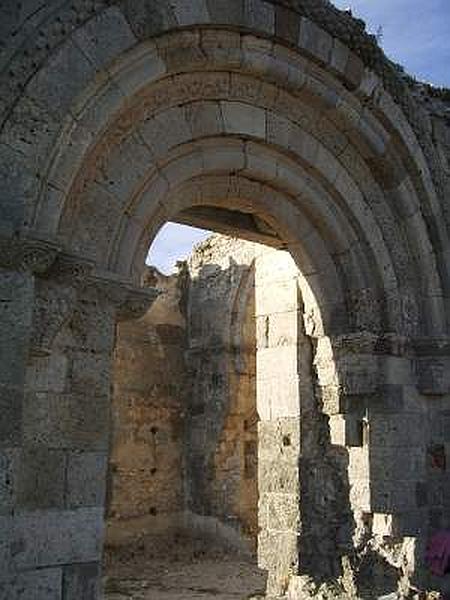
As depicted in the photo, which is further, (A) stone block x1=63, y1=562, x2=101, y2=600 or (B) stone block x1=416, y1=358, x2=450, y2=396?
(B) stone block x1=416, y1=358, x2=450, y2=396

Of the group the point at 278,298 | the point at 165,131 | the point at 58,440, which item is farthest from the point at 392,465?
the point at 165,131

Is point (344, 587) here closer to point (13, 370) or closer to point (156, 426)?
point (13, 370)

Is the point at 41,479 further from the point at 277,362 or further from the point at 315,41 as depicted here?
the point at 315,41

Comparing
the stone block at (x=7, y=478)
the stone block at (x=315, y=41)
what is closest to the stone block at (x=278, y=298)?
the stone block at (x=315, y=41)

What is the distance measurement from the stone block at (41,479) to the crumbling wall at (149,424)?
257 inches

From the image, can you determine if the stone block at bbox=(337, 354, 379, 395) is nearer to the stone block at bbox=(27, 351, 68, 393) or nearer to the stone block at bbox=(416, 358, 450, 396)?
the stone block at bbox=(416, 358, 450, 396)

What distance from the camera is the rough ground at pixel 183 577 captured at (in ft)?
23.5

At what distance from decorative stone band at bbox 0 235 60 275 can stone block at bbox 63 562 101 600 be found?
162 centimetres

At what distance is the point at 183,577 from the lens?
8148 mm

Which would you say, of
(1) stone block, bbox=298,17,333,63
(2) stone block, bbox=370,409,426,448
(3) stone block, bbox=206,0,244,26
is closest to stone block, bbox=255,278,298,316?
(2) stone block, bbox=370,409,426,448

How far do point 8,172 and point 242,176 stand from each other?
222cm

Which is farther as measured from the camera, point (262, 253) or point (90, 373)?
point (262, 253)

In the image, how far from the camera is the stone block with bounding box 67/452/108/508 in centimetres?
376

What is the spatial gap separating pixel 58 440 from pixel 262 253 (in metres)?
3.77
